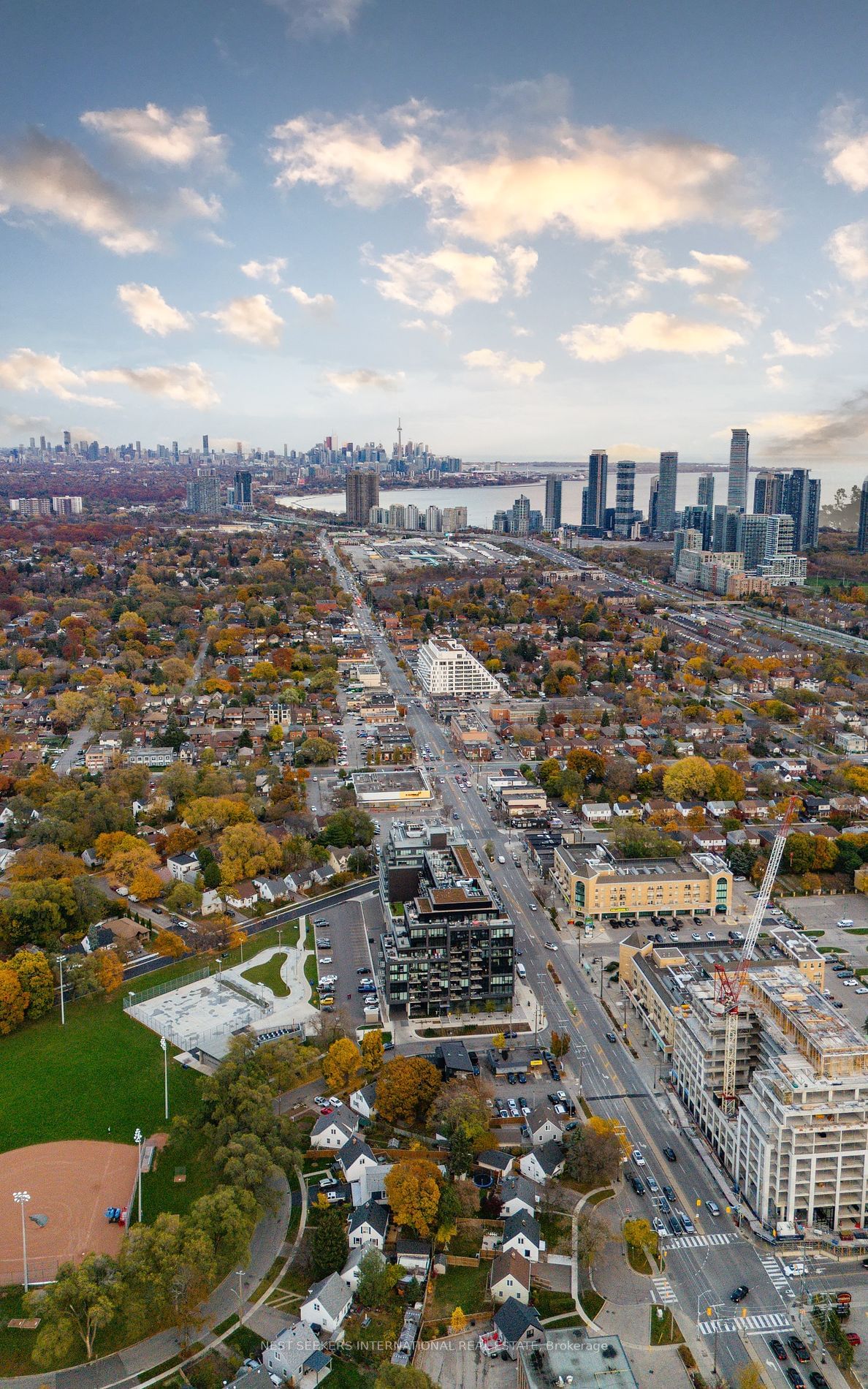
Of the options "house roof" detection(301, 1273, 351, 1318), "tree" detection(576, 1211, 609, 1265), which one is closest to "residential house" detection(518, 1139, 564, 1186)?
"tree" detection(576, 1211, 609, 1265)

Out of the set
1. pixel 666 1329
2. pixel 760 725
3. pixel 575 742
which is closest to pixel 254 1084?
pixel 666 1329

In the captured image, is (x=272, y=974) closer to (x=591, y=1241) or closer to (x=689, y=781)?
(x=591, y=1241)

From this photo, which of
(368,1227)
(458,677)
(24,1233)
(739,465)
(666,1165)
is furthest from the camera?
(739,465)

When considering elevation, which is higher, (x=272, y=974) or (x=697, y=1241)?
(x=272, y=974)

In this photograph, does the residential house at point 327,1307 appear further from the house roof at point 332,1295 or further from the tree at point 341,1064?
the tree at point 341,1064

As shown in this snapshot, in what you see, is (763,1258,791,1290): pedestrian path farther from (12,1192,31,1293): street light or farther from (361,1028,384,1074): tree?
(12,1192,31,1293): street light

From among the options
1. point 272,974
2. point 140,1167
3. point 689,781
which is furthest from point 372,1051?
point 689,781
